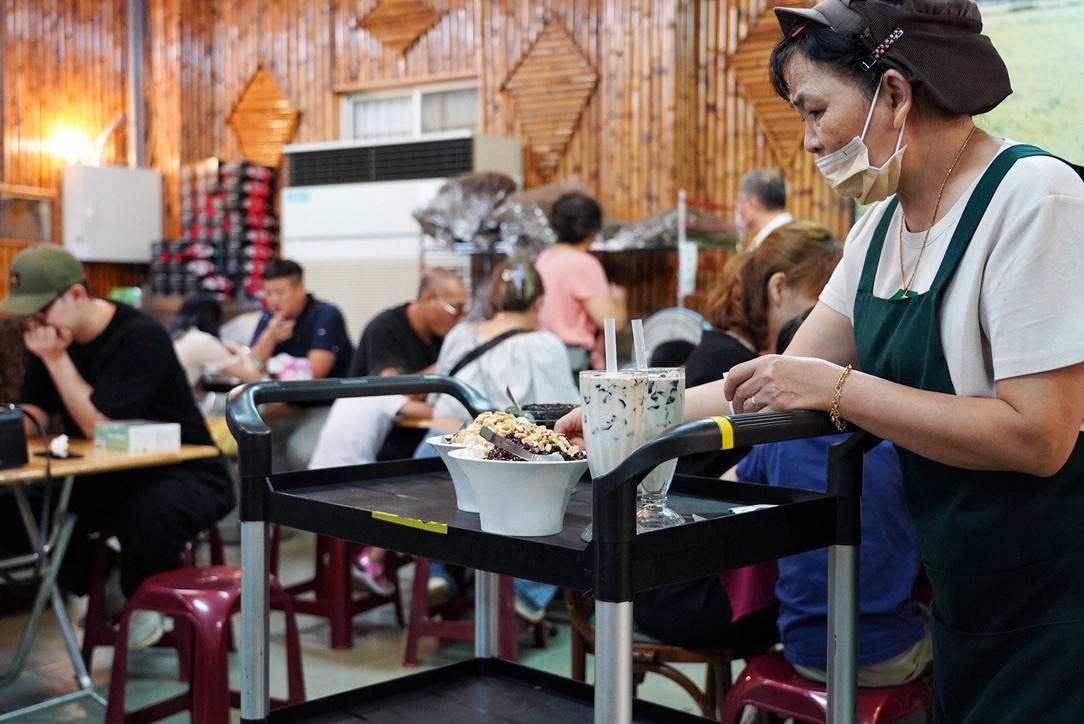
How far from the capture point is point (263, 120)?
10.1 meters

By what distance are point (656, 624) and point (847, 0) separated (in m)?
1.49

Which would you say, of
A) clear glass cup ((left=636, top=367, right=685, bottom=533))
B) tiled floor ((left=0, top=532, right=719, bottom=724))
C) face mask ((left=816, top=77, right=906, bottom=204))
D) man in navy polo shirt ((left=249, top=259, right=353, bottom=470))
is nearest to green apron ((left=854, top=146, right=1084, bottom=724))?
face mask ((left=816, top=77, right=906, bottom=204))

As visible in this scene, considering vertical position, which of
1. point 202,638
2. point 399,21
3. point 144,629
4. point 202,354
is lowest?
point 144,629

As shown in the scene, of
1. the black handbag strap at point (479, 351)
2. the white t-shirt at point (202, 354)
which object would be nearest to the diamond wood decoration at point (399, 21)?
the white t-shirt at point (202, 354)

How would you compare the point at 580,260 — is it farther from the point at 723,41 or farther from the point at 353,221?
the point at 353,221

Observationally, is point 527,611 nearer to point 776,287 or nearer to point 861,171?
point 776,287

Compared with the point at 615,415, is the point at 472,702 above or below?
below

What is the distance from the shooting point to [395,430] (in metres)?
4.78

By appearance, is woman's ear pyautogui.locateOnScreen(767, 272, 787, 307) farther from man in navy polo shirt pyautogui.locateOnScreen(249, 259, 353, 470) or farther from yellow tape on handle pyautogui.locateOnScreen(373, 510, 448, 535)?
man in navy polo shirt pyautogui.locateOnScreen(249, 259, 353, 470)

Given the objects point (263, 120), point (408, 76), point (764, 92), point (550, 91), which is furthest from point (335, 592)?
point (263, 120)

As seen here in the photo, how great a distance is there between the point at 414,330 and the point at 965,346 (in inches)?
158

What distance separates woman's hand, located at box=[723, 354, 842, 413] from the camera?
4.65 feet

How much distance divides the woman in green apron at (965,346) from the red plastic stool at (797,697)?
45cm

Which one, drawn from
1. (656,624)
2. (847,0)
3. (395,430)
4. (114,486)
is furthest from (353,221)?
(847,0)
